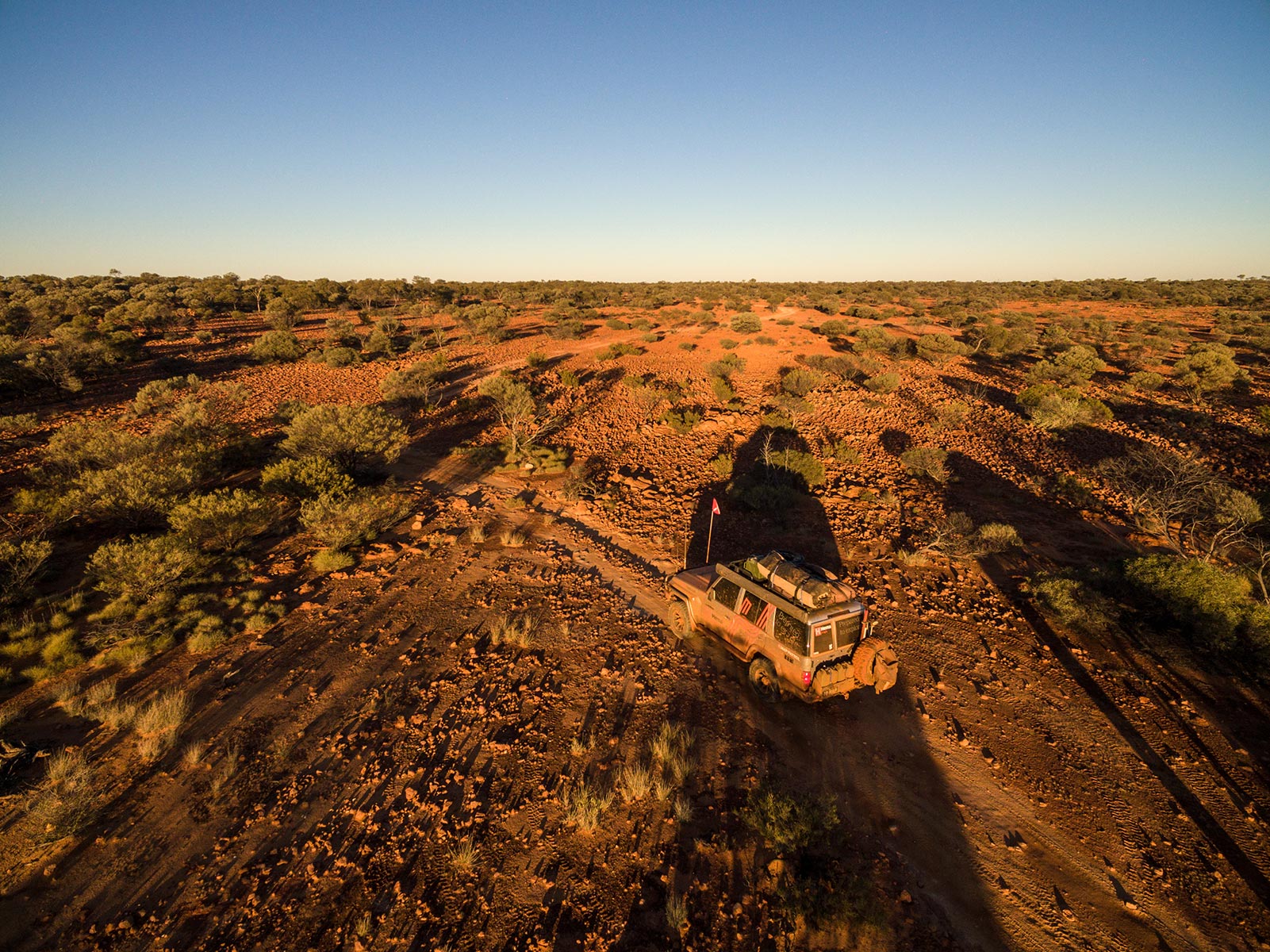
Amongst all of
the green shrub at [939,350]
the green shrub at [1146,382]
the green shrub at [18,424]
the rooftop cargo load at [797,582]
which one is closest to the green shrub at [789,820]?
the rooftop cargo load at [797,582]

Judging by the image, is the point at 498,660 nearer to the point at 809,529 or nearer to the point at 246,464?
the point at 809,529

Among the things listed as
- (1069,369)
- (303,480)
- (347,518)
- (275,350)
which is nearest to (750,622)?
(347,518)

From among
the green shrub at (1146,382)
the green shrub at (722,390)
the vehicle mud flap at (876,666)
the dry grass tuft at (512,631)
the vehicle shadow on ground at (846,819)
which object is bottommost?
the vehicle shadow on ground at (846,819)

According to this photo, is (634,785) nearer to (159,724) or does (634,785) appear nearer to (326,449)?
(159,724)

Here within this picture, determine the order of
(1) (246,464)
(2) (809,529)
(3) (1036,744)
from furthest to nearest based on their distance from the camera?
1. (1) (246,464)
2. (2) (809,529)
3. (3) (1036,744)

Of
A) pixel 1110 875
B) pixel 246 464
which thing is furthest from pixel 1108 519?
pixel 246 464

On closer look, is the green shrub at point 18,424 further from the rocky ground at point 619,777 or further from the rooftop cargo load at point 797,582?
the rooftop cargo load at point 797,582
